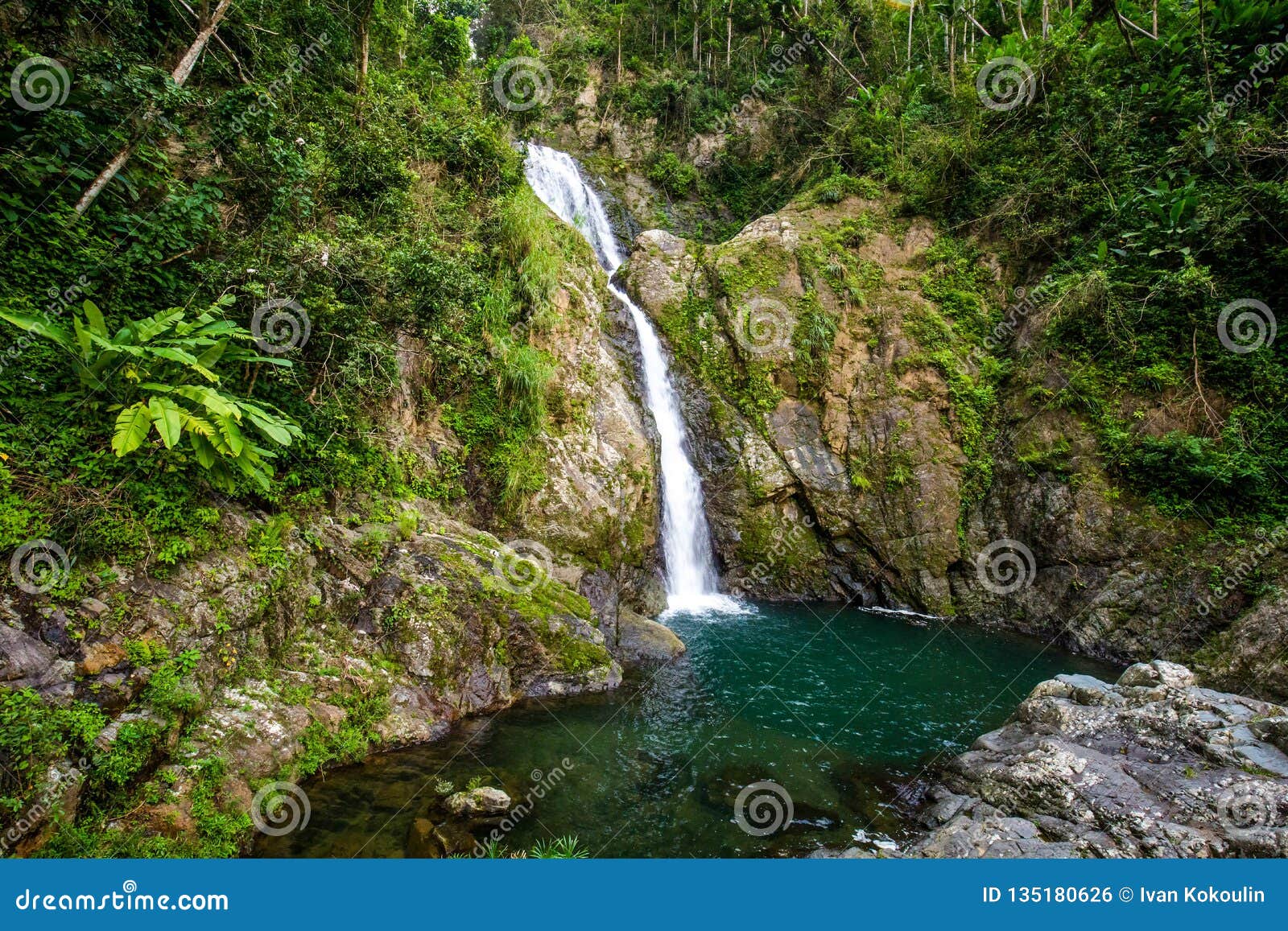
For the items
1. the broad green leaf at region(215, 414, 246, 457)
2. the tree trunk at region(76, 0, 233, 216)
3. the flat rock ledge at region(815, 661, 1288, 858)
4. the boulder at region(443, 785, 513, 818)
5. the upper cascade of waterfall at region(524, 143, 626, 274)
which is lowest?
the boulder at region(443, 785, 513, 818)

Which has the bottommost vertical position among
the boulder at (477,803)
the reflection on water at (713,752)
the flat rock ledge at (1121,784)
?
the boulder at (477,803)

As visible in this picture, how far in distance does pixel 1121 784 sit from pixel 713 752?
389 cm

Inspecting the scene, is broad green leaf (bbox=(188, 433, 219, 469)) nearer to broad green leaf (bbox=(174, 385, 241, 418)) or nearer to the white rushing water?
broad green leaf (bbox=(174, 385, 241, 418))

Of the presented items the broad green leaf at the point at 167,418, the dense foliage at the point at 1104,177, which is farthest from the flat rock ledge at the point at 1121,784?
the dense foliage at the point at 1104,177

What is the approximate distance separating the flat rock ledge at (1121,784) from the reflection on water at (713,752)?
28.1 inches

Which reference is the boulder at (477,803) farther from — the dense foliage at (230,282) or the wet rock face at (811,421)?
the wet rock face at (811,421)

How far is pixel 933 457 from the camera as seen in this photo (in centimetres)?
1350

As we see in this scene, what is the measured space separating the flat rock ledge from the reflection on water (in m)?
0.71

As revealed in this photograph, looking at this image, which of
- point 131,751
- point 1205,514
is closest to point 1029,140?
point 1205,514

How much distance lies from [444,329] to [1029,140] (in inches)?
650

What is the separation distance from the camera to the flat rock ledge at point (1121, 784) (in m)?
4.36

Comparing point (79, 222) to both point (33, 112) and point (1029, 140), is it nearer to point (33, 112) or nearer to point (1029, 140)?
point (33, 112)

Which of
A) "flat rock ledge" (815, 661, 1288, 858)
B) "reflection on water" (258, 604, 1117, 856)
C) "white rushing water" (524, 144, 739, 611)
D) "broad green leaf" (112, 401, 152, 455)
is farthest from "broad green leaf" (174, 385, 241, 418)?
"white rushing water" (524, 144, 739, 611)

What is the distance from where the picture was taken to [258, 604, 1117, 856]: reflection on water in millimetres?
5047
